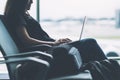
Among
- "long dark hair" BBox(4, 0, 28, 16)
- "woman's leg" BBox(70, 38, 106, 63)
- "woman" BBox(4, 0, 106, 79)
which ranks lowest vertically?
"woman's leg" BBox(70, 38, 106, 63)

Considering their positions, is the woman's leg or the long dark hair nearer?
the long dark hair

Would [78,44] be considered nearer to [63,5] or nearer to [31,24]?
[31,24]

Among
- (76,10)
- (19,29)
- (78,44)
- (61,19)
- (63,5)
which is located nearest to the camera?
(19,29)

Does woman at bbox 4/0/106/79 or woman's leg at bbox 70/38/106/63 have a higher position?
woman at bbox 4/0/106/79

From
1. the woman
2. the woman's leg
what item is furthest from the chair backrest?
the woman's leg

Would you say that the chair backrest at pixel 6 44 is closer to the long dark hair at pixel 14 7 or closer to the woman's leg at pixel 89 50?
the long dark hair at pixel 14 7

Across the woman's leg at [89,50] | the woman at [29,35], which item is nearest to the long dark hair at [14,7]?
the woman at [29,35]

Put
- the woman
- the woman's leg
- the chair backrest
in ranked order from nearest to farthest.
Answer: the chair backrest < the woman < the woman's leg

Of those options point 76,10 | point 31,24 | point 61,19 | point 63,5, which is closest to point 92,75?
point 31,24

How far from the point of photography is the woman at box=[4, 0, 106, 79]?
2355 millimetres

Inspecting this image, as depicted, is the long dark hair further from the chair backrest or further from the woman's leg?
the woman's leg

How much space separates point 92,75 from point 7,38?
23.4 inches

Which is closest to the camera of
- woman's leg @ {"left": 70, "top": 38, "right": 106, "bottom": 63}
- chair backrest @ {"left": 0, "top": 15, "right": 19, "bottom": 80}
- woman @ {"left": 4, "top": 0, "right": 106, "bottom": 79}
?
chair backrest @ {"left": 0, "top": 15, "right": 19, "bottom": 80}

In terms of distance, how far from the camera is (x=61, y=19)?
16.8ft
